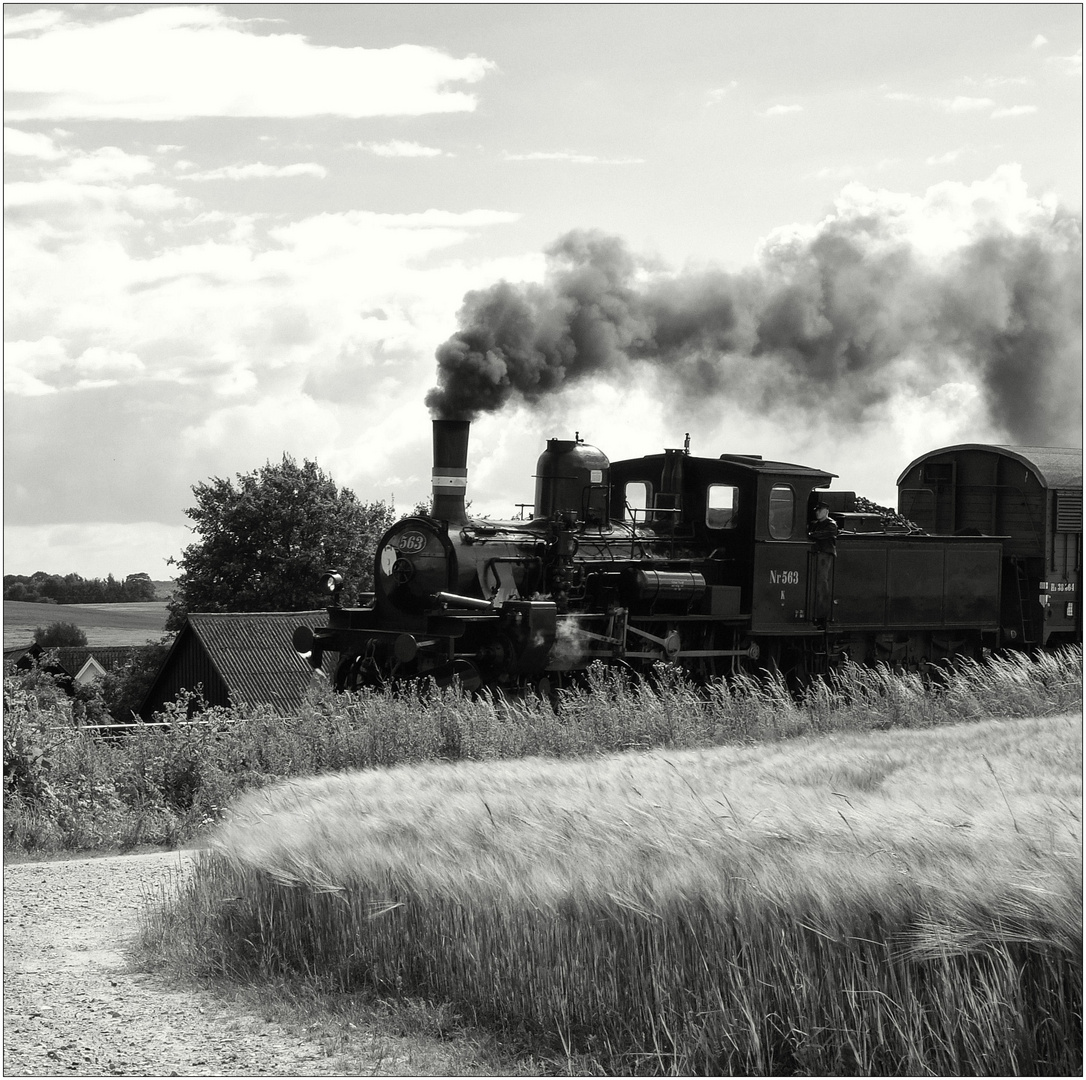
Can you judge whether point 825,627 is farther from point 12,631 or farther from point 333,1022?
point 12,631

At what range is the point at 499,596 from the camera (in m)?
17.4

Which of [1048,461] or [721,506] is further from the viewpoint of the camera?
[1048,461]

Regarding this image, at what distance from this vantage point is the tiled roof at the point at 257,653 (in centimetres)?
3578

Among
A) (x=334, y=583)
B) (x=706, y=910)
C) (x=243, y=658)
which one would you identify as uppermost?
(x=334, y=583)

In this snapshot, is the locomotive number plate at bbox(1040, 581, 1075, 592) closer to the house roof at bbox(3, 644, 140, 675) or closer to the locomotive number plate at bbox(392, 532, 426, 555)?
the locomotive number plate at bbox(392, 532, 426, 555)

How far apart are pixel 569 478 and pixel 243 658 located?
21.0 m

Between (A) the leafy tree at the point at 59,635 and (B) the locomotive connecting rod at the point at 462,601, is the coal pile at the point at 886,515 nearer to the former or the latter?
(B) the locomotive connecting rod at the point at 462,601

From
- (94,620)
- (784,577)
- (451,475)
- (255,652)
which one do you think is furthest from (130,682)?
(94,620)

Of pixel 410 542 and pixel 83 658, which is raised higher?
pixel 410 542

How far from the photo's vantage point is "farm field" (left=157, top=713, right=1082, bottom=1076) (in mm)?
4883

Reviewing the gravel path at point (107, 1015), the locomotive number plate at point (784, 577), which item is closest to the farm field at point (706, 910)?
the gravel path at point (107, 1015)

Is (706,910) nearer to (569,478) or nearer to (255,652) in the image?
(569,478)

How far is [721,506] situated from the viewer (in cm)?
1914

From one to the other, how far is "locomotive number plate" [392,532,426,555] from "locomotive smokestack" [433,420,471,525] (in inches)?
15.3
